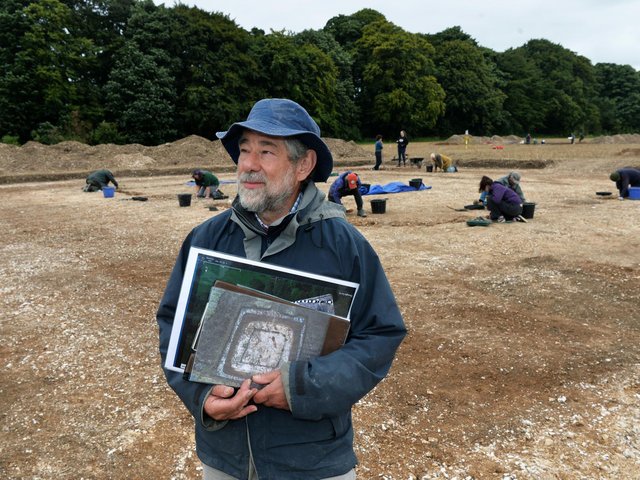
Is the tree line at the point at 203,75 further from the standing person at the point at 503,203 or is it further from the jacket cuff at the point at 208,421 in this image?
the jacket cuff at the point at 208,421

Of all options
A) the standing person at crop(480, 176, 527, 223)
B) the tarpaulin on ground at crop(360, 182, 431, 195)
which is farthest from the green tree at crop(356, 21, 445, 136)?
the standing person at crop(480, 176, 527, 223)

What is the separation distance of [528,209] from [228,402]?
1108 cm

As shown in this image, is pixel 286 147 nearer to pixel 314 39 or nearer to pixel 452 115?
pixel 314 39

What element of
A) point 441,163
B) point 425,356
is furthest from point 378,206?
point 441,163

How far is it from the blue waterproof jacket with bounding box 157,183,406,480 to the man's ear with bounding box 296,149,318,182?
0.10 metres

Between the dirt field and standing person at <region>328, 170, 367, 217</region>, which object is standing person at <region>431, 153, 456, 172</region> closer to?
standing person at <region>328, 170, 367, 217</region>

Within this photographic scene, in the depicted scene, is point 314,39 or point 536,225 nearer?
point 536,225

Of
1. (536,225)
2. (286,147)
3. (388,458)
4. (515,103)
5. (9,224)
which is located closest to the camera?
(286,147)

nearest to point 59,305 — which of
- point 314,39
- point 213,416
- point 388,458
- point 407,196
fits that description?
point 388,458

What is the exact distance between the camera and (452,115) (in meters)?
60.2

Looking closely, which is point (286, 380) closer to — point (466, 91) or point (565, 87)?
point (466, 91)

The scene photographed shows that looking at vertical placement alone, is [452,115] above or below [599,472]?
above

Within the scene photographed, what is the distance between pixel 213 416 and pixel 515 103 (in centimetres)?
7270

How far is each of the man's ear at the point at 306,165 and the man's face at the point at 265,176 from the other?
1.4 inches
